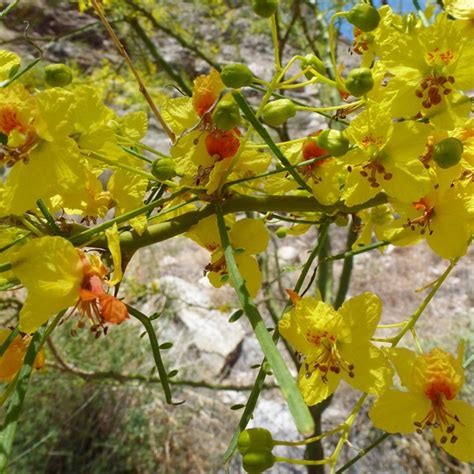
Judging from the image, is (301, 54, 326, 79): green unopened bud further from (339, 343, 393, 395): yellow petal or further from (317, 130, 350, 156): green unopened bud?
(339, 343, 393, 395): yellow petal

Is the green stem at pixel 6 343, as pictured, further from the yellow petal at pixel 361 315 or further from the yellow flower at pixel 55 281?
the yellow petal at pixel 361 315

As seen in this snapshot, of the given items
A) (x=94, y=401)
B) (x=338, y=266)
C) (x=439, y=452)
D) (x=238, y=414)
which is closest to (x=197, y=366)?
(x=238, y=414)

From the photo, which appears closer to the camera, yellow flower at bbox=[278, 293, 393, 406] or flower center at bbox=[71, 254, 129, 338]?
flower center at bbox=[71, 254, 129, 338]

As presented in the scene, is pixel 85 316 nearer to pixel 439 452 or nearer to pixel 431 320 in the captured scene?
pixel 439 452

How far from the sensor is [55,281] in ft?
1.29

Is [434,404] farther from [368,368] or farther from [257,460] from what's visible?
[257,460]

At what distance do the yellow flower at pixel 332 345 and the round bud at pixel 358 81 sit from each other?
0.20 metres

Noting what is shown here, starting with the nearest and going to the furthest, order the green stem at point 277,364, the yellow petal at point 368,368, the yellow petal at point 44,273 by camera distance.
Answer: the green stem at point 277,364, the yellow petal at point 44,273, the yellow petal at point 368,368

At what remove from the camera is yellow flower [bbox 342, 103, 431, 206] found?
18.3 inches

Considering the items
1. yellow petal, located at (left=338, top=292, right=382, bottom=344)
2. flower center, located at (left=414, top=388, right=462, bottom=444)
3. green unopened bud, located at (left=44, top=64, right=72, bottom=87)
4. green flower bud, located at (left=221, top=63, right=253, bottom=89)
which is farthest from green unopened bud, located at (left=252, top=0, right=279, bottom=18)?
flower center, located at (left=414, top=388, right=462, bottom=444)

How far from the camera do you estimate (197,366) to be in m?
3.48

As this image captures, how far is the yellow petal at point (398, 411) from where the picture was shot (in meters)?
0.51

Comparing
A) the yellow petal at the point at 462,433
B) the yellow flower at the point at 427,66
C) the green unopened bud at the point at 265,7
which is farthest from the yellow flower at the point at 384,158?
the yellow petal at the point at 462,433

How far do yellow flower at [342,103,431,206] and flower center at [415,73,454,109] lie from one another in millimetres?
24
